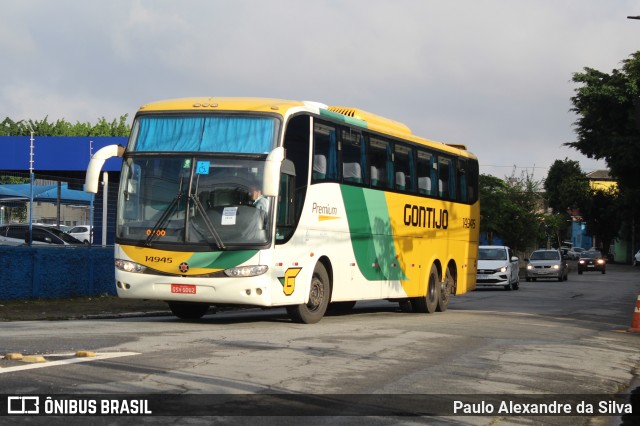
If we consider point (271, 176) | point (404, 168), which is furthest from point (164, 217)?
point (404, 168)

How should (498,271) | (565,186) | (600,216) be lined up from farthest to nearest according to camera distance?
(565,186) < (600,216) < (498,271)

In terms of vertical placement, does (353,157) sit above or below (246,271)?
above

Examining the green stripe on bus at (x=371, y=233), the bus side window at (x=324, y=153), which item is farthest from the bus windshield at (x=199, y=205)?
the green stripe on bus at (x=371, y=233)

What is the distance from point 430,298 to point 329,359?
39.8 ft

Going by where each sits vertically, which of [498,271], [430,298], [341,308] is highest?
[498,271]

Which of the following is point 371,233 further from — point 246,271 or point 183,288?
point 183,288

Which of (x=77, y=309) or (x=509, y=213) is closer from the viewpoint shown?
(x=77, y=309)

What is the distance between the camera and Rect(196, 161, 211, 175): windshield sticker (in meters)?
17.0

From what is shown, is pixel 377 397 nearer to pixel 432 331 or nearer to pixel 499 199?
pixel 432 331

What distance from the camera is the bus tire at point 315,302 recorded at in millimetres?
18141

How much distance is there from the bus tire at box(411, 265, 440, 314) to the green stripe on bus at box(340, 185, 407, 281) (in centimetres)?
179

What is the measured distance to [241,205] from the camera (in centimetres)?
1680

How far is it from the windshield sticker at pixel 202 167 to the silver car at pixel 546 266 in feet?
124

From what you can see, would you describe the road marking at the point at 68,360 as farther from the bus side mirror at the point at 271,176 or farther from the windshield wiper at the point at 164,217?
the windshield wiper at the point at 164,217
